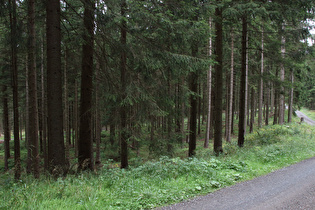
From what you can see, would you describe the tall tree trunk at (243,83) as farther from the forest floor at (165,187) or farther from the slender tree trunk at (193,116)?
the forest floor at (165,187)

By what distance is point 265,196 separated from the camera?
14.4 feet

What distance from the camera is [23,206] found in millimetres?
3402

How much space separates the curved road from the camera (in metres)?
3.94

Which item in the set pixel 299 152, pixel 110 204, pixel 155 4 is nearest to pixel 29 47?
pixel 155 4

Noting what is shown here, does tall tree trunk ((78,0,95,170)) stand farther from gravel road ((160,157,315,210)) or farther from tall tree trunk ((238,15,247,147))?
tall tree trunk ((238,15,247,147))

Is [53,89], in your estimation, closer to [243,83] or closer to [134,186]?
[134,186]

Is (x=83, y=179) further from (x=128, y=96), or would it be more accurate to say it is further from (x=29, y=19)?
(x=29, y=19)

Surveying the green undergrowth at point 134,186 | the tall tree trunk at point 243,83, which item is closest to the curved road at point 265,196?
the green undergrowth at point 134,186

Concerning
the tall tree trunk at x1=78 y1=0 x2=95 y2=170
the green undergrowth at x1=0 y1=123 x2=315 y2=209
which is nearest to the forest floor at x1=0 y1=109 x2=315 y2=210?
the green undergrowth at x1=0 y1=123 x2=315 y2=209

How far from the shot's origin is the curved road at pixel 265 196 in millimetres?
3938

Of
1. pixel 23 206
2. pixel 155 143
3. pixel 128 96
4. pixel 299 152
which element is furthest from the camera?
pixel 155 143

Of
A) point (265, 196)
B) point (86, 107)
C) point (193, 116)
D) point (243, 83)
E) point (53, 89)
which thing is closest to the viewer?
point (265, 196)

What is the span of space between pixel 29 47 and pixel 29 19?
3.71 feet

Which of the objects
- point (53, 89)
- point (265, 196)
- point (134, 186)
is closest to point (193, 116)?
point (265, 196)
